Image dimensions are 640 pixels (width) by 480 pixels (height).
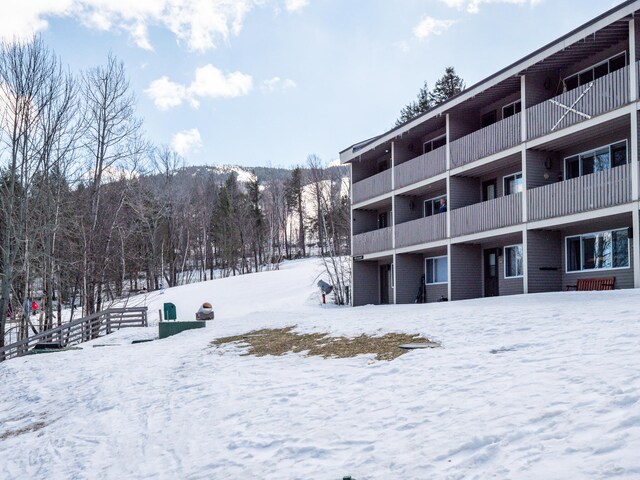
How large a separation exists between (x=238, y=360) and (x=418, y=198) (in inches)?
660

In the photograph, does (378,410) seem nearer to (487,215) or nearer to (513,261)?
(487,215)

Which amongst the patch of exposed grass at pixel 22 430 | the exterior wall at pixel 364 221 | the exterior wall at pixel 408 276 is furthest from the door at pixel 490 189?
the patch of exposed grass at pixel 22 430

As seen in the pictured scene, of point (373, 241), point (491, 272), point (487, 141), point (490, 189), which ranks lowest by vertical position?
point (491, 272)

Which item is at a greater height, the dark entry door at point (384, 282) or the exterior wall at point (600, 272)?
the exterior wall at point (600, 272)

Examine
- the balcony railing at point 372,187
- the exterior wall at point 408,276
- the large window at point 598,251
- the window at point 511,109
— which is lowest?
the exterior wall at point 408,276

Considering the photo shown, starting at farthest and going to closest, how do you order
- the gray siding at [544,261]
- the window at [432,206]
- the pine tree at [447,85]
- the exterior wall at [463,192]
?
1. the pine tree at [447,85]
2. the window at [432,206]
3. the exterior wall at [463,192]
4. the gray siding at [544,261]

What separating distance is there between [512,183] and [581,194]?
5.12 m

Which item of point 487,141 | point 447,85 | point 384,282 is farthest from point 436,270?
point 447,85

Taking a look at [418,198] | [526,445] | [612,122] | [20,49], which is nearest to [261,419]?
[526,445]

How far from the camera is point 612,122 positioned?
17.8 metres

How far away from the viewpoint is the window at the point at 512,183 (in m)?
22.9

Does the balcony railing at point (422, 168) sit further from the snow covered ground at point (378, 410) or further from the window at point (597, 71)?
the snow covered ground at point (378, 410)

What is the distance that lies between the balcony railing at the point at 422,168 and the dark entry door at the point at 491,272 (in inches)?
158

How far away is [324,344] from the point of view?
580 inches
